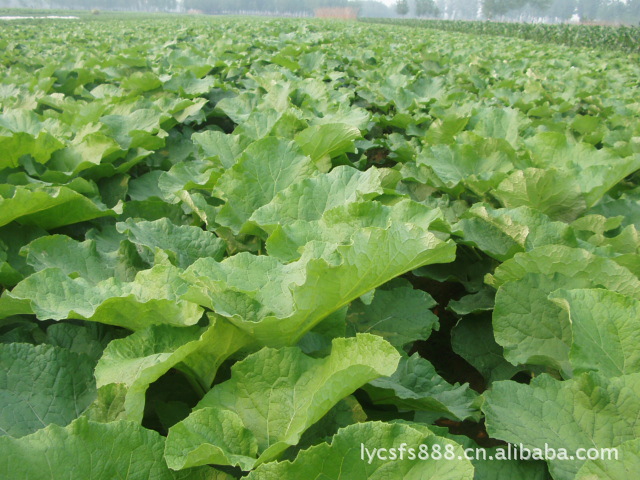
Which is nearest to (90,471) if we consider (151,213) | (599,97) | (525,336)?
(525,336)

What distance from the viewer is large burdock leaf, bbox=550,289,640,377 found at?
1072 mm

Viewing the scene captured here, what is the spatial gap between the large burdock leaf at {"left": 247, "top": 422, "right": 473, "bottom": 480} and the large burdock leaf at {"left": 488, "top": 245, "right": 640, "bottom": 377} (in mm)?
502

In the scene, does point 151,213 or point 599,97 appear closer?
point 151,213

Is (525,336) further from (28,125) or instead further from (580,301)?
(28,125)

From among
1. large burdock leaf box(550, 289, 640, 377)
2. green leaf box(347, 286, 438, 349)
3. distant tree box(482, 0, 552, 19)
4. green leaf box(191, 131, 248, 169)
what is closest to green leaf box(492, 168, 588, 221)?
green leaf box(347, 286, 438, 349)

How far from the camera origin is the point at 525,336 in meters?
1.27

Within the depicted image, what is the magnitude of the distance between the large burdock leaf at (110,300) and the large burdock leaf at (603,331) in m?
0.80

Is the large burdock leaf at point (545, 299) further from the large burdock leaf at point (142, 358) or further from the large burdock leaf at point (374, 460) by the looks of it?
the large burdock leaf at point (142, 358)

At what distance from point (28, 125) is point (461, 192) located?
1944 mm

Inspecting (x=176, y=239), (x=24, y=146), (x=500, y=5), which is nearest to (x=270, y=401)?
(x=176, y=239)

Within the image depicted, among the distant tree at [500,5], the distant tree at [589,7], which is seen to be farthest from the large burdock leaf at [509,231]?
the distant tree at [589,7]

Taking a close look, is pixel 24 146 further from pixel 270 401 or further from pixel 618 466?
pixel 618 466

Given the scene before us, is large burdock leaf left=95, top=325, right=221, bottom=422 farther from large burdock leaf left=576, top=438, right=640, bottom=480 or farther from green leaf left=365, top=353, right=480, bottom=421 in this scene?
large burdock leaf left=576, top=438, right=640, bottom=480

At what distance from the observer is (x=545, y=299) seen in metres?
1.28
